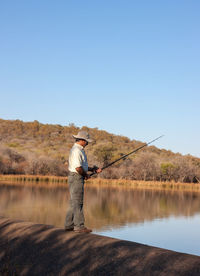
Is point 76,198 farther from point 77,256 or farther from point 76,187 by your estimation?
point 77,256

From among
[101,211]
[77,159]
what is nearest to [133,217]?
[101,211]

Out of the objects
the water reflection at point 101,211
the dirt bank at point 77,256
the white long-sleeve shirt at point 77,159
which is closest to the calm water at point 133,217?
the water reflection at point 101,211

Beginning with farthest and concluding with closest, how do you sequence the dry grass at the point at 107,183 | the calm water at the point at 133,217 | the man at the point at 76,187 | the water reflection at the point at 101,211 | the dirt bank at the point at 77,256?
the dry grass at the point at 107,183 → the water reflection at the point at 101,211 → the calm water at the point at 133,217 → the man at the point at 76,187 → the dirt bank at the point at 77,256

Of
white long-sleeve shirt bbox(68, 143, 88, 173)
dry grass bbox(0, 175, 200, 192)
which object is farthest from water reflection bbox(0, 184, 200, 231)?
dry grass bbox(0, 175, 200, 192)

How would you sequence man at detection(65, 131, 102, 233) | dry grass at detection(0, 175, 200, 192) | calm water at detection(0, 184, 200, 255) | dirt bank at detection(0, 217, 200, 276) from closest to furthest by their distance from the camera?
1. dirt bank at detection(0, 217, 200, 276)
2. man at detection(65, 131, 102, 233)
3. calm water at detection(0, 184, 200, 255)
4. dry grass at detection(0, 175, 200, 192)

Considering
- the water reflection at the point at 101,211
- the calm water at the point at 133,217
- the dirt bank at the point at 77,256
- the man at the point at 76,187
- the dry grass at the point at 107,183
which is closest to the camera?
the dirt bank at the point at 77,256

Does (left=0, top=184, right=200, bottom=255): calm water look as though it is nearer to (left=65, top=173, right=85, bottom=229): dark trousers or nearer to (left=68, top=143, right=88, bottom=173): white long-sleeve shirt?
(left=65, top=173, right=85, bottom=229): dark trousers

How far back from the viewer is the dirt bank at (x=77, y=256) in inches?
129

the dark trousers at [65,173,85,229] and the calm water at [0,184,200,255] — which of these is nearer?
the dark trousers at [65,173,85,229]

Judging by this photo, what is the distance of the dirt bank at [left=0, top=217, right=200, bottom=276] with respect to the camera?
10.7ft

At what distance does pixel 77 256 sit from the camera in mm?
3881

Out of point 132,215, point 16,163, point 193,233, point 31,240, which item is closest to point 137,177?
point 16,163

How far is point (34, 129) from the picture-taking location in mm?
80438

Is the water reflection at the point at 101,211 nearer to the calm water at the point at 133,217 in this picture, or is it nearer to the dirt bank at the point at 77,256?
the calm water at the point at 133,217
